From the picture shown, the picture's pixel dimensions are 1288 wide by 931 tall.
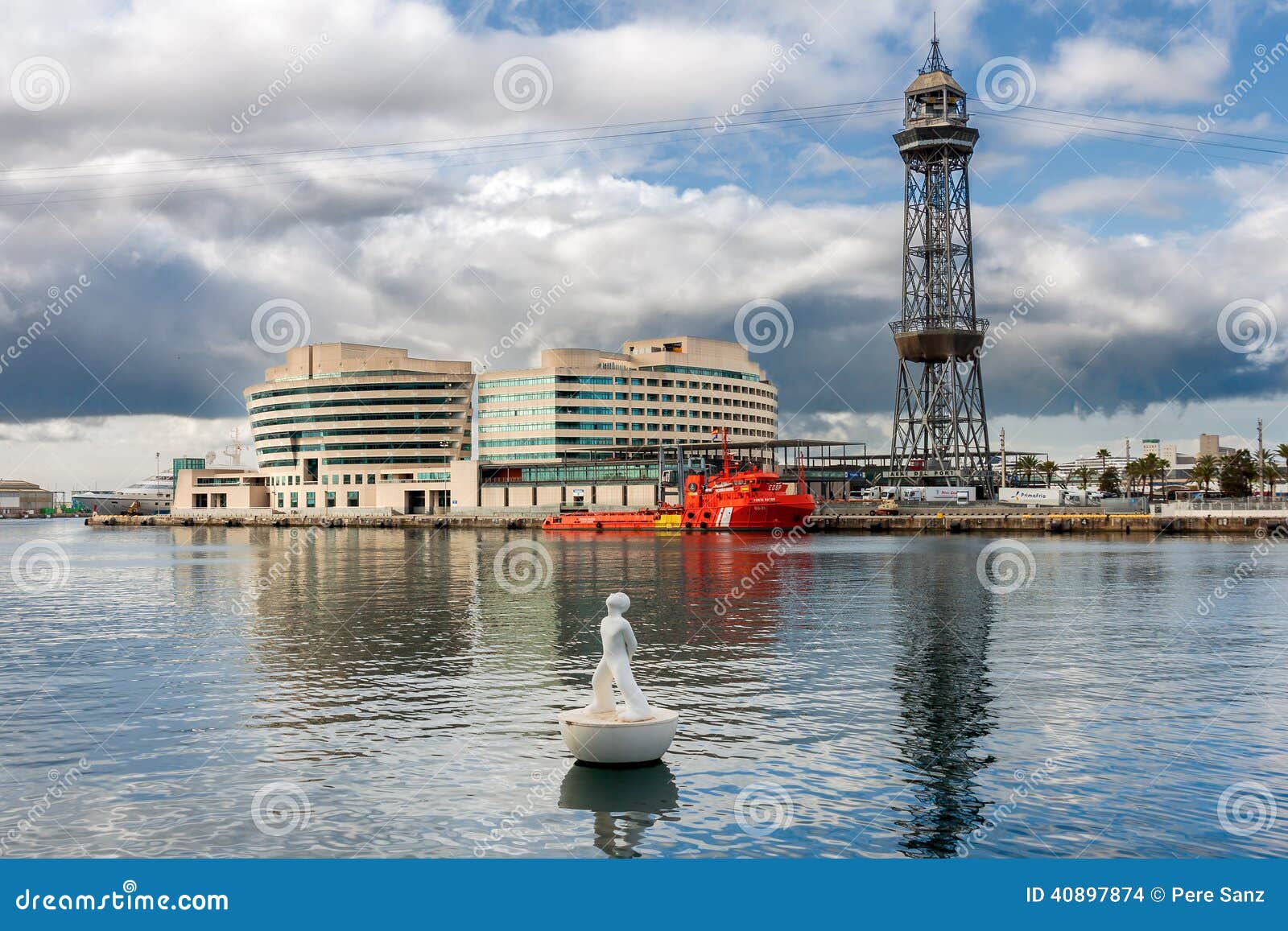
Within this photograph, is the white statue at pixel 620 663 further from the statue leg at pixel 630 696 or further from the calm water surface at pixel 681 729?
the calm water surface at pixel 681 729

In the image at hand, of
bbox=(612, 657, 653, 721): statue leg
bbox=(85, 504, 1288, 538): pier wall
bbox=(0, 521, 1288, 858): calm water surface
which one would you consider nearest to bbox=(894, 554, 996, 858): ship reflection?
bbox=(0, 521, 1288, 858): calm water surface

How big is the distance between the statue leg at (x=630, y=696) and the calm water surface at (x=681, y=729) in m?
1.22

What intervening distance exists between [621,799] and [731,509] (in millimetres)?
123029

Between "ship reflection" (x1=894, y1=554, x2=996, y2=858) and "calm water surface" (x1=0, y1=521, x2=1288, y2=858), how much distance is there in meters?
0.10

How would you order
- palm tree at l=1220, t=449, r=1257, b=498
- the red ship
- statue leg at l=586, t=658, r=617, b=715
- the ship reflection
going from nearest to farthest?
the ship reflection
statue leg at l=586, t=658, r=617, b=715
the red ship
palm tree at l=1220, t=449, r=1257, b=498

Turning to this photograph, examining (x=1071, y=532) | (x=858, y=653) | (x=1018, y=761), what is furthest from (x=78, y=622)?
(x=1071, y=532)

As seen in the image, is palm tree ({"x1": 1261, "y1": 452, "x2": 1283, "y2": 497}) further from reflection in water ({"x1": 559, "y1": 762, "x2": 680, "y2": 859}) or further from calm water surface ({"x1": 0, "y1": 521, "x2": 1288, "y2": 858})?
reflection in water ({"x1": 559, "y1": 762, "x2": 680, "y2": 859})

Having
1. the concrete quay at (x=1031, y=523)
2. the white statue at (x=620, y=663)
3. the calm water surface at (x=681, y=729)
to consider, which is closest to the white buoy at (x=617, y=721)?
the white statue at (x=620, y=663)

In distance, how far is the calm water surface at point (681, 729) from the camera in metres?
16.5

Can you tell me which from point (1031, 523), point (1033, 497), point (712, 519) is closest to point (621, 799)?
point (712, 519)

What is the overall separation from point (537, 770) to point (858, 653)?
17933 mm

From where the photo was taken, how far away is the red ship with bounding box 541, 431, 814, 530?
456ft

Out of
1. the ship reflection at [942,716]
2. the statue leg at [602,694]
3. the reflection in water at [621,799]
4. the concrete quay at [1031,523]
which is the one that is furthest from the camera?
the concrete quay at [1031,523]

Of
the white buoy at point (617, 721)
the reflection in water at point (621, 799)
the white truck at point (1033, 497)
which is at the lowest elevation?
the reflection in water at point (621, 799)
